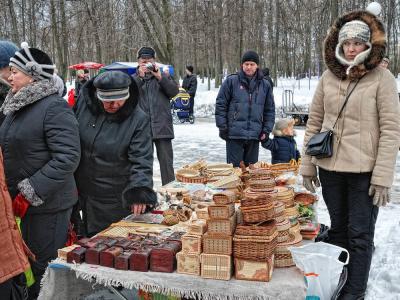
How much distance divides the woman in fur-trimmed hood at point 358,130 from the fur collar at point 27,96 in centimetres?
185

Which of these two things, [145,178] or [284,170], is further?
[284,170]

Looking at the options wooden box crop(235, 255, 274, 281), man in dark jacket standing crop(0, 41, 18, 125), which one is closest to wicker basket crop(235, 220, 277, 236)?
wooden box crop(235, 255, 274, 281)

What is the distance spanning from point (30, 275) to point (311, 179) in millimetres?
2025

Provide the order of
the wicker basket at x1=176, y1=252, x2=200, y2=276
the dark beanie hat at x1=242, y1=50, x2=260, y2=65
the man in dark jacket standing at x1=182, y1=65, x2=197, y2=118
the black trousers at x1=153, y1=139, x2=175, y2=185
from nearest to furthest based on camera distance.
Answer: the wicker basket at x1=176, y1=252, x2=200, y2=276 → the dark beanie hat at x1=242, y1=50, x2=260, y2=65 → the black trousers at x1=153, y1=139, x2=175, y2=185 → the man in dark jacket standing at x1=182, y1=65, x2=197, y2=118

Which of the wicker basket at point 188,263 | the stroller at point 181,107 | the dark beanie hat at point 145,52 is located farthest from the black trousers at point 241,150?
the stroller at point 181,107

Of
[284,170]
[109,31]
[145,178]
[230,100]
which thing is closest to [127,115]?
[145,178]

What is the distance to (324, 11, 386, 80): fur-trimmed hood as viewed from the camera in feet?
9.73

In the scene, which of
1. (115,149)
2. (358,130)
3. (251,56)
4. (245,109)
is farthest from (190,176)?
(358,130)

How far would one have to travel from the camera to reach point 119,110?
3238 mm

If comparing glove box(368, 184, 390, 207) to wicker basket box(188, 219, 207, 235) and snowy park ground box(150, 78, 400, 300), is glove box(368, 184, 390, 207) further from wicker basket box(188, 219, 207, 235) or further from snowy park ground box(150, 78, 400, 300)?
wicker basket box(188, 219, 207, 235)

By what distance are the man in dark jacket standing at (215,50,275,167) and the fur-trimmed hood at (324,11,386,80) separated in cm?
206

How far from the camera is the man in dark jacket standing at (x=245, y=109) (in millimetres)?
5328

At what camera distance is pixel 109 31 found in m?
24.0

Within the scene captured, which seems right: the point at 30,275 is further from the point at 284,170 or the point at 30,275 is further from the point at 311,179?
the point at 284,170
